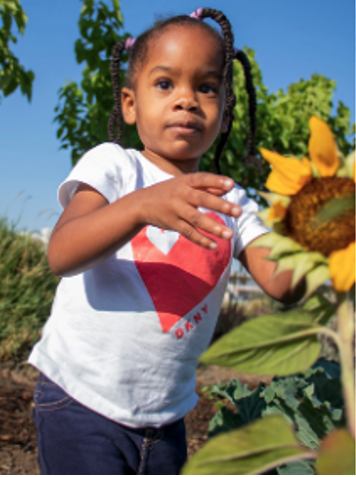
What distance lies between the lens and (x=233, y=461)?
0.36 metres

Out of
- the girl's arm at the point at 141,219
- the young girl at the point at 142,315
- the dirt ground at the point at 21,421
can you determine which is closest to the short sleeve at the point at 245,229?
the young girl at the point at 142,315

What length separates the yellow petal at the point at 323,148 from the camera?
43cm

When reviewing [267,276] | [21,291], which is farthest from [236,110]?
[267,276]

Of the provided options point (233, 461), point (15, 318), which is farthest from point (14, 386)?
point (233, 461)

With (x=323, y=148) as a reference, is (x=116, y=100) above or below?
above

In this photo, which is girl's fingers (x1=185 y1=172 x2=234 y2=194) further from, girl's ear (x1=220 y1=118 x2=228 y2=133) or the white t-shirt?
girl's ear (x1=220 y1=118 x2=228 y2=133)

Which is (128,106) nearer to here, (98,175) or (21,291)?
(98,175)

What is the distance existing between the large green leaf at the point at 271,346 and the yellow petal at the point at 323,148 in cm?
15

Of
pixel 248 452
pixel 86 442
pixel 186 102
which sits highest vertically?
pixel 186 102

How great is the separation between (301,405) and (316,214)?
0.76m

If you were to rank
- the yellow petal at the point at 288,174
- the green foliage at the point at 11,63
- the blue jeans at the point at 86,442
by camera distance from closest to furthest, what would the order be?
the yellow petal at the point at 288,174
the blue jeans at the point at 86,442
the green foliage at the point at 11,63

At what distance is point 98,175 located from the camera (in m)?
1.33

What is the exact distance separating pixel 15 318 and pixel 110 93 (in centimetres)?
301

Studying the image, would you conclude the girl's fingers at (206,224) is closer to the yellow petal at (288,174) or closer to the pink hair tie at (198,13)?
the yellow petal at (288,174)
